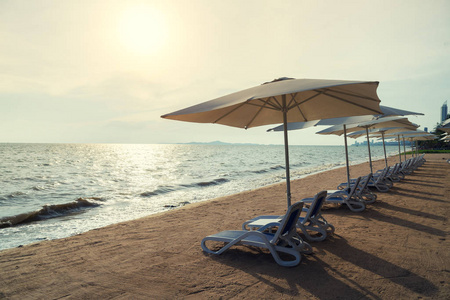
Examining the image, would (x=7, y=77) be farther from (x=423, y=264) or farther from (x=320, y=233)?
(x=423, y=264)

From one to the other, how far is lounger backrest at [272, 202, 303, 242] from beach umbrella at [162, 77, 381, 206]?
714mm

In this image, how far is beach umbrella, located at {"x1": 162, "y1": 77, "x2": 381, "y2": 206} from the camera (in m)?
3.57

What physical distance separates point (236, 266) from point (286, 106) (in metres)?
2.64

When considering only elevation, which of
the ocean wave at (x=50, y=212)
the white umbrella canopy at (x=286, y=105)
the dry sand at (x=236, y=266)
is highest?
the white umbrella canopy at (x=286, y=105)

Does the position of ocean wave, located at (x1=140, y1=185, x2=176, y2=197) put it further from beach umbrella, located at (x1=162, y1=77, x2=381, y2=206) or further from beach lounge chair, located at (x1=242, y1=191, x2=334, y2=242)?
beach lounge chair, located at (x1=242, y1=191, x2=334, y2=242)

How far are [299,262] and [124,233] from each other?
450 centimetres

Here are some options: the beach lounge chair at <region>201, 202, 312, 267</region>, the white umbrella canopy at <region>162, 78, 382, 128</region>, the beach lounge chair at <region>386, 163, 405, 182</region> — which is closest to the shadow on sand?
the beach lounge chair at <region>201, 202, 312, 267</region>

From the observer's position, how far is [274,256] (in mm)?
3971

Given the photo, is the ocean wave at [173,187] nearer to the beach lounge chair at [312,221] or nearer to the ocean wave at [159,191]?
the ocean wave at [159,191]

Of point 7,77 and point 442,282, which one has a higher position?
point 7,77

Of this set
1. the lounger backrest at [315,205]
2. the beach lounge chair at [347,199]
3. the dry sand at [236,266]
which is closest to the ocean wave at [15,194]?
the dry sand at [236,266]

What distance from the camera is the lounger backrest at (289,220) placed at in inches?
155

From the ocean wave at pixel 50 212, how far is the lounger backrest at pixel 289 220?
31.9 feet

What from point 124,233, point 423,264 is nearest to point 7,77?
point 124,233
